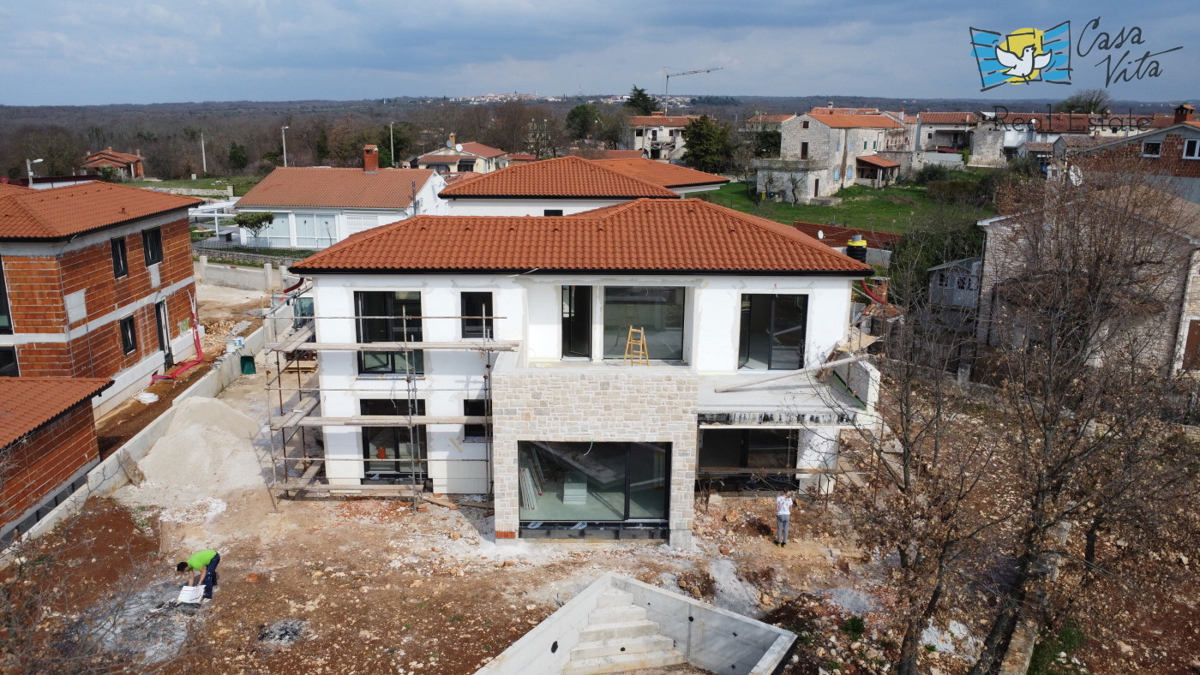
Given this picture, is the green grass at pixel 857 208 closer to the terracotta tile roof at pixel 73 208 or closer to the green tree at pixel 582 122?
the green tree at pixel 582 122

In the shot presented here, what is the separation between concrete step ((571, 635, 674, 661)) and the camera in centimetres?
1543

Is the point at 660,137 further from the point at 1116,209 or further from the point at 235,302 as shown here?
the point at 1116,209

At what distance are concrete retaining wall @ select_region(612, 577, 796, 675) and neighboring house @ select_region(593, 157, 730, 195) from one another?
20334 mm

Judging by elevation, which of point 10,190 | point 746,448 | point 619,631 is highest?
point 10,190

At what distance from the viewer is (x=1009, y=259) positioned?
3344cm

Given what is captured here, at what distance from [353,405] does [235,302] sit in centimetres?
2739

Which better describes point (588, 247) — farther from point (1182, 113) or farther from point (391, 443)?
point (1182, 113)

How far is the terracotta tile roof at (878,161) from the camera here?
84.9 m

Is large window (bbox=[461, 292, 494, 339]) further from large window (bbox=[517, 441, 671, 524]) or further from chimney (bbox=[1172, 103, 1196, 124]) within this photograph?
chimney (bbox=[1172, 103, 1196, 124])

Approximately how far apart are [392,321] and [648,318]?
650 centimetres

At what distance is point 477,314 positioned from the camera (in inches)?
803

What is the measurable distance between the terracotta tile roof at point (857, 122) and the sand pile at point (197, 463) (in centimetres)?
7004

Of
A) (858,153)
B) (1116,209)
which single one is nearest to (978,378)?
(1116,209)

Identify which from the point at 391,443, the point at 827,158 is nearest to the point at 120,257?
the point at 391,443
